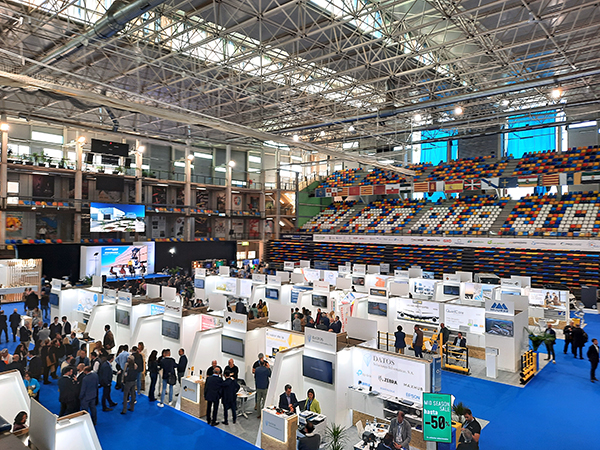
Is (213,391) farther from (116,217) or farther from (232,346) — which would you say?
(116,217)

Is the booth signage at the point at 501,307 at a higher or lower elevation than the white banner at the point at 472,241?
lower

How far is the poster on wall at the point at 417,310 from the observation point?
42.5 ft

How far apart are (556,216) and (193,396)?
23.0 meters

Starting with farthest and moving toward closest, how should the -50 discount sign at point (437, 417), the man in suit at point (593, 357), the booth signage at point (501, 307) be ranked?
the booth signage at point (501, 307), the man in suit at point (593, 357), the -50 discount sign at point (437, 417)

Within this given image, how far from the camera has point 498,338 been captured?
11.2m

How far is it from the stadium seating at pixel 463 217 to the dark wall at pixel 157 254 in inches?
Answer: 548

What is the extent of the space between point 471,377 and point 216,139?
77.6ft

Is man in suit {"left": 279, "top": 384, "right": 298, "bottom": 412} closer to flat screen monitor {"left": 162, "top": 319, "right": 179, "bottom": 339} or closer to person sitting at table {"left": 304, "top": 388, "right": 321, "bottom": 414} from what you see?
person sitting at table {"left": 304, "top": 388, "right": 321, "bottom": 414}

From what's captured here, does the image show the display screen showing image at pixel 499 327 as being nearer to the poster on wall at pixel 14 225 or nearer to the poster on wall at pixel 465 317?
the poster on wall at pixel 465 317

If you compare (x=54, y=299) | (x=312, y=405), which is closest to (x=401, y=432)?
(x=312, y=405)

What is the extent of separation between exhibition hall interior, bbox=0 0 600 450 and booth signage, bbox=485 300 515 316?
83 millimetres

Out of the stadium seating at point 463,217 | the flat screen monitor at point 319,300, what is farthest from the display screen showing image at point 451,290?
the stadium seating at point 463,217

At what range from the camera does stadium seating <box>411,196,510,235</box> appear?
2561cm

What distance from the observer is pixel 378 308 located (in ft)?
46.8
